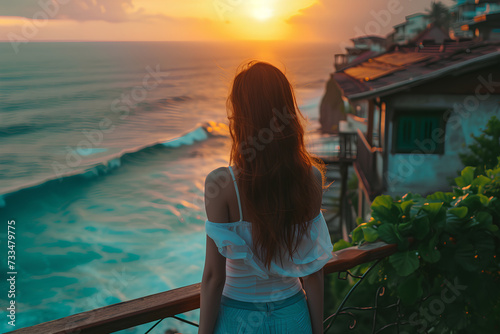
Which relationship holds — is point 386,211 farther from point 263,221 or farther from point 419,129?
point 419,129

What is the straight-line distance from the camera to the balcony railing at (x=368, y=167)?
1116 cm

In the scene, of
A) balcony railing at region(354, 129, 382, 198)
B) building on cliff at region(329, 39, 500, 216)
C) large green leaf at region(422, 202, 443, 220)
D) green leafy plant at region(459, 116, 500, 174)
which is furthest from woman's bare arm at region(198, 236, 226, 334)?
balcony railing at region(354, 129, 382, 198)

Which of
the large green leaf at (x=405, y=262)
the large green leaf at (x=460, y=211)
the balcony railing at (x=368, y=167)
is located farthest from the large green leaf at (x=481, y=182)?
the balcony railing at (x=368, y=167)

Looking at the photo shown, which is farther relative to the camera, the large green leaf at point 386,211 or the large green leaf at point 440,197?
the large green leaf at point 440,197

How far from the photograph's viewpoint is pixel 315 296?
1.51 metres

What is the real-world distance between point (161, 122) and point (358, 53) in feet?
64.7

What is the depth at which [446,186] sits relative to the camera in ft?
35.4

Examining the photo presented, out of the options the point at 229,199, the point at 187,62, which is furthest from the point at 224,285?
the point at 187,62

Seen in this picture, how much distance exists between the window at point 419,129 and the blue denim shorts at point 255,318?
9671mm

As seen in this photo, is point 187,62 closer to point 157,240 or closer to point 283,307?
point 157,240

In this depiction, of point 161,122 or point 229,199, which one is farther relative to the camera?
point 161,122

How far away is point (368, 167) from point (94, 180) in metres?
24.7

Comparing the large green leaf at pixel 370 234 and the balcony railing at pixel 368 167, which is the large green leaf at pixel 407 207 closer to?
the large green leaf at pixel 370 234

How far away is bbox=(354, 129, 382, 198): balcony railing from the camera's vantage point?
11.2m
